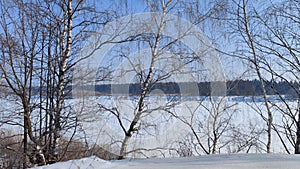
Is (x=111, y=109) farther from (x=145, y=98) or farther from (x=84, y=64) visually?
(x=84, y=64)

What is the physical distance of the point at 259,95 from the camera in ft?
15.9

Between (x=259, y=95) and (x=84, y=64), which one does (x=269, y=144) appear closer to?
(x=259, y=95)

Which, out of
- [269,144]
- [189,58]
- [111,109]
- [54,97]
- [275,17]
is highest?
[275,17]

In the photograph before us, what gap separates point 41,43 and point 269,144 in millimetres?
4943

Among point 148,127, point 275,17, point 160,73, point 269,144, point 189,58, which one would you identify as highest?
point 275,17

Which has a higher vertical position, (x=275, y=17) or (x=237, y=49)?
(x=275, y=17)

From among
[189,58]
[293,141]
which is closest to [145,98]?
[189,58]

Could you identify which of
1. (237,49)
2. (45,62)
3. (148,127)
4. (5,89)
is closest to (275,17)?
(237,49)

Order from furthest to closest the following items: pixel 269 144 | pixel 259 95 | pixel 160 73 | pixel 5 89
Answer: pixel 259 95 → pixel 269 144 → pixel 160 73 → pixel 5 89

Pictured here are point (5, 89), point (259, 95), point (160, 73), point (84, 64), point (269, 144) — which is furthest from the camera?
point (259, 95)

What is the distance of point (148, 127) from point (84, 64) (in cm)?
175

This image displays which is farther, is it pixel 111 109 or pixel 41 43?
pixel 111 109

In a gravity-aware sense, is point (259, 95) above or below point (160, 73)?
below

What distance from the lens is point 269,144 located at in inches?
178
